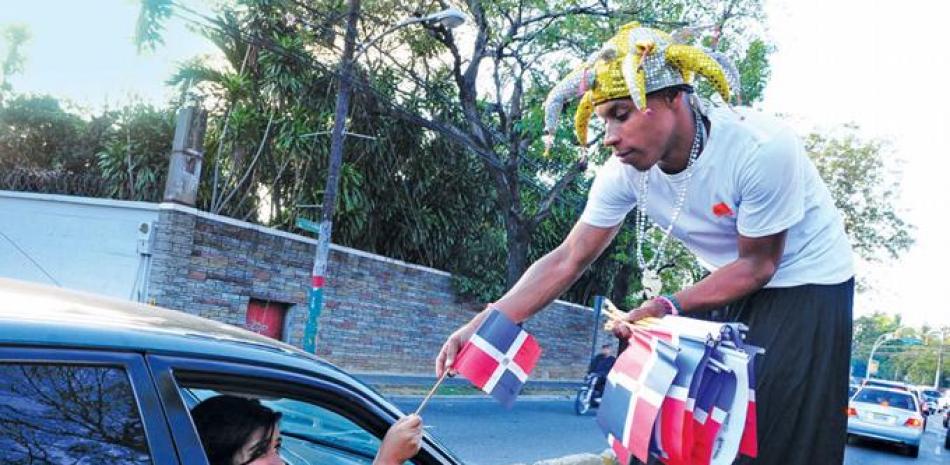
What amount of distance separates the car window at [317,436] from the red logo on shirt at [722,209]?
1.06m

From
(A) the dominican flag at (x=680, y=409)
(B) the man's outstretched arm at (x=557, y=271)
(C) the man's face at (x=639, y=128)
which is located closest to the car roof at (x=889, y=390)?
(B) the man's outstretched arm at (x=557, y=271)

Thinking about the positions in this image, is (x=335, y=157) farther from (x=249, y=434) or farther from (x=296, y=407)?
(x=249, y=434)

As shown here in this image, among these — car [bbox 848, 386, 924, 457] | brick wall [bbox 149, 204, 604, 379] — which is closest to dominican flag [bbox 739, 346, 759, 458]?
brick wall [bbox 149, 204, 604, 379]

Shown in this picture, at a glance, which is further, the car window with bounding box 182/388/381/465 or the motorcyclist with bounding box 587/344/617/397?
the motorcyclist with bounding box 587/344/617/397

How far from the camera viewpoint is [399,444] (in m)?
1.77

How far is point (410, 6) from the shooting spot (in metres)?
16.2

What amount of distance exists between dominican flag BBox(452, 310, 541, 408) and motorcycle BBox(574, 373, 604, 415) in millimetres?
12550

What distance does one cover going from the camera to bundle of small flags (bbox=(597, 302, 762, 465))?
1.62 m

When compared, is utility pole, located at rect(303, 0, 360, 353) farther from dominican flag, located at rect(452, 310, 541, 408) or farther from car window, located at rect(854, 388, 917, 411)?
car window, located at rect(854, 388, 917, 411)

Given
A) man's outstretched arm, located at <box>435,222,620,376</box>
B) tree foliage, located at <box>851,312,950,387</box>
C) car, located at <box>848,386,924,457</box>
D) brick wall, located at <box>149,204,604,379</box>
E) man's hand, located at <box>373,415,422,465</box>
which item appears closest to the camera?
man's hand, located at <box>373,415,422,465</box>

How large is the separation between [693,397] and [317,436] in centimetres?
120

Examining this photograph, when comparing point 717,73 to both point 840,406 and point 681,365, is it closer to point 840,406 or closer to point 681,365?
point 681,365

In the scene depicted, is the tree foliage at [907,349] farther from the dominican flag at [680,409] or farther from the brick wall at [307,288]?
the dominican flag at [680,409]

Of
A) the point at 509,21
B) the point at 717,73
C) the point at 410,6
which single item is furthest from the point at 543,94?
the point at 717,73
